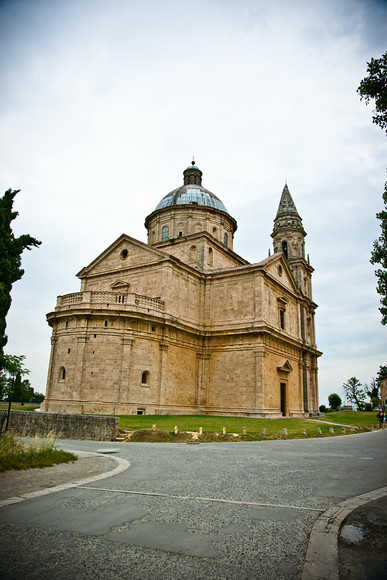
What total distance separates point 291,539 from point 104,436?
13.3 m

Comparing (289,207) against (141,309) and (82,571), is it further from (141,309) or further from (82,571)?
(82,571)

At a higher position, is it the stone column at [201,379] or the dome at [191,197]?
the dome at [191,197]

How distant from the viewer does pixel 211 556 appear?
14.4 feet

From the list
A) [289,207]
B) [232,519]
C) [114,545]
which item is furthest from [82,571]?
[289,207]

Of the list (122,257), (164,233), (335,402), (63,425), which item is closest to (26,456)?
(63,425)

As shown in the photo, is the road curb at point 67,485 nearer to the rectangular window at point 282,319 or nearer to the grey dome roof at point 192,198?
the rectangular window at point 282,319

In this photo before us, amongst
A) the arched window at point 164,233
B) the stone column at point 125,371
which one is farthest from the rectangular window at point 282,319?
the stone column at point 125,371

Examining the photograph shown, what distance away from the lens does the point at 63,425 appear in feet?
59.1

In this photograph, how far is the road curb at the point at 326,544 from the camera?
400 cm

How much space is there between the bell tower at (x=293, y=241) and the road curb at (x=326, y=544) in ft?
131

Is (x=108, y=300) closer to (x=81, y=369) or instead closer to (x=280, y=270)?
(x=81, y=369)

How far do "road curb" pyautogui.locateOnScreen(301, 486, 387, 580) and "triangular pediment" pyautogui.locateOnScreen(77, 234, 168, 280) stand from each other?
26.0 meters

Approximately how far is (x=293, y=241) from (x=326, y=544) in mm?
43577

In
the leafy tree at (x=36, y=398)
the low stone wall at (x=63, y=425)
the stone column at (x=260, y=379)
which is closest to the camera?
the low stone wall at (x=63, y=425)
